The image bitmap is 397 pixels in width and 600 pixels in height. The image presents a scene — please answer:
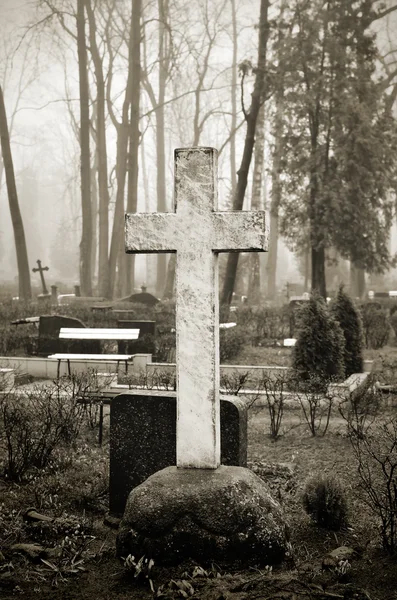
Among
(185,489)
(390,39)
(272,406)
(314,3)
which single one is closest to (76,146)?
(390,39)

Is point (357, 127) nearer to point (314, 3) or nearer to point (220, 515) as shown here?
point (314, 3)

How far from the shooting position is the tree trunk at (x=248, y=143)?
21078 mm

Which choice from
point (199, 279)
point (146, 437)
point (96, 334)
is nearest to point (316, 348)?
point (96, 334)

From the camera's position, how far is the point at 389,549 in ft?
13.7

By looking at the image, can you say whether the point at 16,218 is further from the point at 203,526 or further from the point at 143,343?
the point at 203,526

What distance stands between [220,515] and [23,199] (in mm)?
75509

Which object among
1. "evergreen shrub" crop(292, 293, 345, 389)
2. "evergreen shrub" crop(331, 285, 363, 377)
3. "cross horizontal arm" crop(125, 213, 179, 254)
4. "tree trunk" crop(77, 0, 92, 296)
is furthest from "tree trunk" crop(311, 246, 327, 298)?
"cross horizontal arm" crop(125, 213, 179, 254)

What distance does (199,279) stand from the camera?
13.6ft

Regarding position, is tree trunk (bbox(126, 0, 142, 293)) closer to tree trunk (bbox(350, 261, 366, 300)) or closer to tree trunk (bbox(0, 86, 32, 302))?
tree trunk (bbox(0, 86, 32, 302))

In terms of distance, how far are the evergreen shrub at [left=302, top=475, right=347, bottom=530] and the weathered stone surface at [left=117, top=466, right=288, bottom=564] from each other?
3.52 ft

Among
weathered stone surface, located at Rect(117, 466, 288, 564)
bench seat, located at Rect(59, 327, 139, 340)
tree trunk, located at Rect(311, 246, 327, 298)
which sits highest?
tree trunk, located at Rect(311, 246, 327, 298)

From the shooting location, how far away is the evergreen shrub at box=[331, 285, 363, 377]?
38.0 feet

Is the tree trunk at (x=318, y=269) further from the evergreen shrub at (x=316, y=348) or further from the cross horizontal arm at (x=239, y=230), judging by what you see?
the cross horizontal arm at (x=239, y=230)

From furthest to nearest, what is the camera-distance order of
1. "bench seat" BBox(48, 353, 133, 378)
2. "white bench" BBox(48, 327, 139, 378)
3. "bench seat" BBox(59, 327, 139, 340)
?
"bench seat" BBox(59, 327, 139, 340), "white bench" BBox(48, 327, 139, 378), "bench seat" BBox(48, 353, 133, 378)
